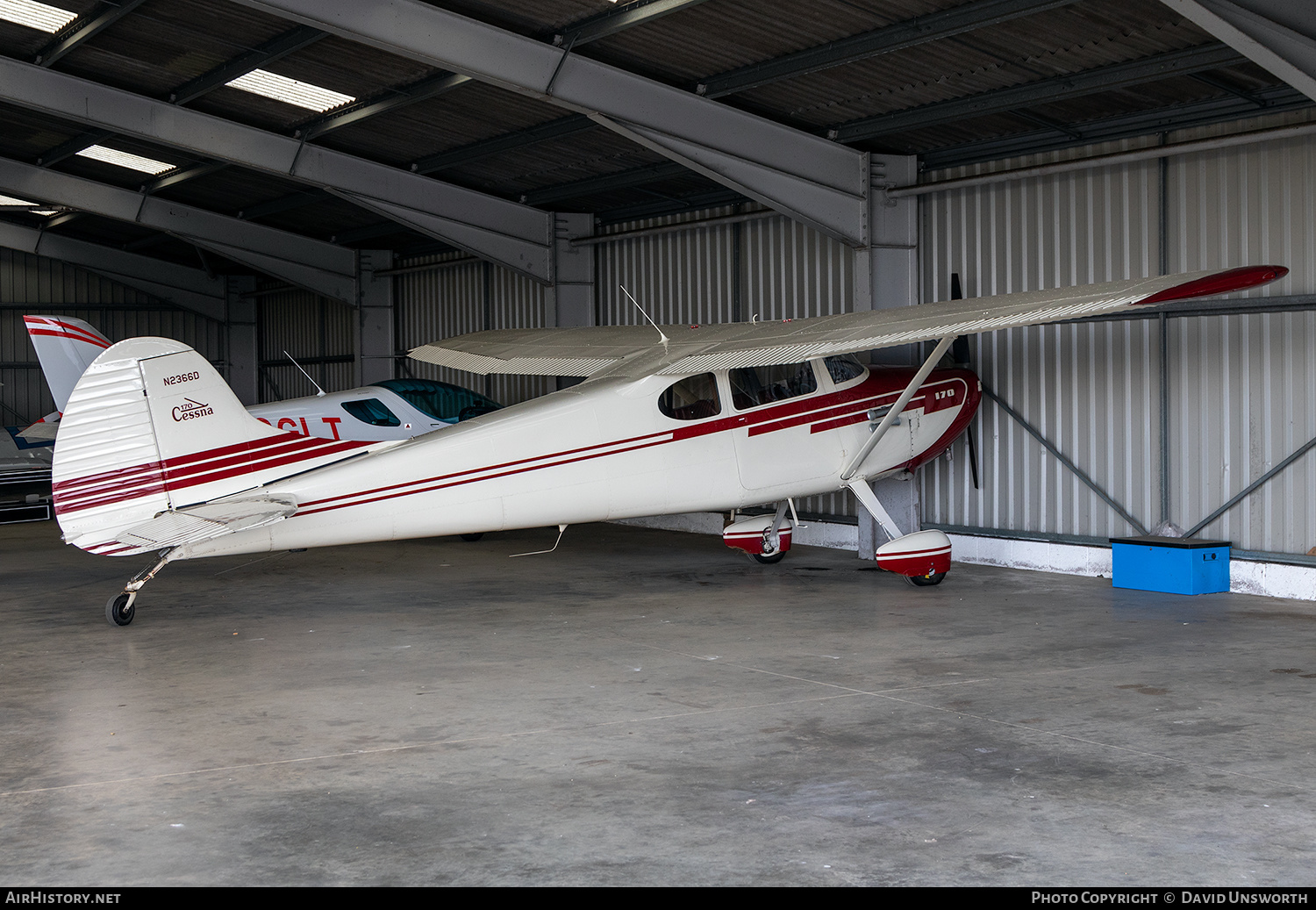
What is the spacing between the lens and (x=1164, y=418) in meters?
10.2

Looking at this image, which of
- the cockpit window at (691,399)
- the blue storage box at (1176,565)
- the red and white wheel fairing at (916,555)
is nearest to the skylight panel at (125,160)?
the cockpit window at (691,399)

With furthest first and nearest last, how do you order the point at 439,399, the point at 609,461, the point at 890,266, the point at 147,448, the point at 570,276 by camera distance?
1. the point at 570,276
2. the point at 439,399
3. the point at 890,266
4. the point at 609,461
5. the point at 147,448

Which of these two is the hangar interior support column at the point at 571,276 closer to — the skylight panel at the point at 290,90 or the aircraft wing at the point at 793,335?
the aircraft wing at the point at 793,335

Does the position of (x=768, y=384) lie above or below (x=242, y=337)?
below

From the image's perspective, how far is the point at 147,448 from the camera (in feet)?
26.2

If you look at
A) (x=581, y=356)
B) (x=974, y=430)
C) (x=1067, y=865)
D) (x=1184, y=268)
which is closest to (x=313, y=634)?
(x=581, y=356)

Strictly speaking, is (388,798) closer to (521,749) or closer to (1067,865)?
(521,749)

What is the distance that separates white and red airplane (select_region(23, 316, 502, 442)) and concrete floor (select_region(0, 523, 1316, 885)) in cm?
375

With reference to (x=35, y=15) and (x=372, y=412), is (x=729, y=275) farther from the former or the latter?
(x=35, y=15)

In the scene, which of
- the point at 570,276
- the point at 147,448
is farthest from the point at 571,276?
the point at 147,448

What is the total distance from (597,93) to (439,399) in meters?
5.12

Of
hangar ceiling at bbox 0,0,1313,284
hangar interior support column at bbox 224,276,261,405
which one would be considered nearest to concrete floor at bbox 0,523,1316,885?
hangar ceiling at bbox 0,0,1313,284

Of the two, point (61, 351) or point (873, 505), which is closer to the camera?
point (873, 505)

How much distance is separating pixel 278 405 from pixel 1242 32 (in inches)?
415
